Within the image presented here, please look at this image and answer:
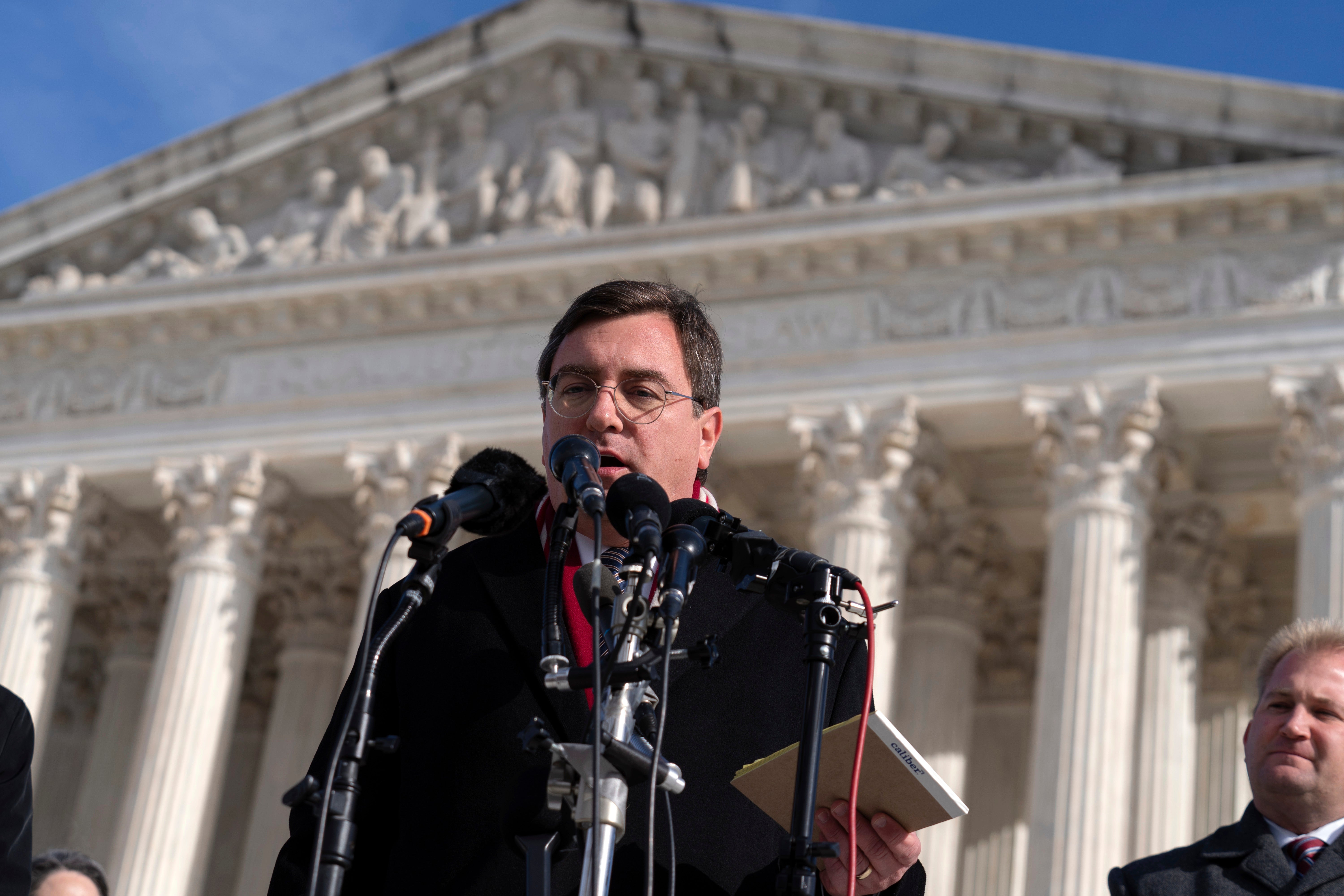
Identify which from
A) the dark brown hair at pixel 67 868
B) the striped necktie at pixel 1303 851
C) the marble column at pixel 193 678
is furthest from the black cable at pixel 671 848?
the marble column at pixel 193 678

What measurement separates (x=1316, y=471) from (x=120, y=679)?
18599 millimetres

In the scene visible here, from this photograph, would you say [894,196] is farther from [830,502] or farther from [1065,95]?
[830,502]

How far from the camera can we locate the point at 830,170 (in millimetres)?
20266

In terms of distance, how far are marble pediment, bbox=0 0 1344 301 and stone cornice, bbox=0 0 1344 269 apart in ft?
0.09

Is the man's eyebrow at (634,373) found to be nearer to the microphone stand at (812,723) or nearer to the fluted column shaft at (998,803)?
the microphone stand at (812,723)

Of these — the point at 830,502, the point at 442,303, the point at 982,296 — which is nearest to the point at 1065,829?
the point at 830,502

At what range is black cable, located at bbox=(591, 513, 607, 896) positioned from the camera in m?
3.33

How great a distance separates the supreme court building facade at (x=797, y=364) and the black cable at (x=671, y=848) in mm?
12647

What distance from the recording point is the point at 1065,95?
754 inches

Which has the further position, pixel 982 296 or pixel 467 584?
pixel 982 296

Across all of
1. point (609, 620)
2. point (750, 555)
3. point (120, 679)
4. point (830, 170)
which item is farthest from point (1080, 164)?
point (120, 679)

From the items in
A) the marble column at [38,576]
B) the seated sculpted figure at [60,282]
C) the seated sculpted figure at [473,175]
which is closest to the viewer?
the marble column at [38,576]

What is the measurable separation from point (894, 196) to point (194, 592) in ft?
32.3

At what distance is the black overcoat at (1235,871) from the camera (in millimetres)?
5688
